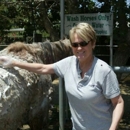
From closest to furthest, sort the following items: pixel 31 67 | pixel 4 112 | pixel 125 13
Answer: pixel 31 67, pixel 4 112, pixel 125 13

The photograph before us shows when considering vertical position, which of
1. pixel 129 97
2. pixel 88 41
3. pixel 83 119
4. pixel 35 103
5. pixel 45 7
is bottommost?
pixel 129 97

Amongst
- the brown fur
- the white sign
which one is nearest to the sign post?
the white sign

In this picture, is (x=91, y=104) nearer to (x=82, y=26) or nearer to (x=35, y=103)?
(x=82, y=26)

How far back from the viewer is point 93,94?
2115mm

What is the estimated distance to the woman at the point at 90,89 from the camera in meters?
2.11

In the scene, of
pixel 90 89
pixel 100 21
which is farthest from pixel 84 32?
pixel 100 21

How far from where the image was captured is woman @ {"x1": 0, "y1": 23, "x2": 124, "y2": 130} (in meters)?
2.11

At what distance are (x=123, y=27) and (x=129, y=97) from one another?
1867 mm

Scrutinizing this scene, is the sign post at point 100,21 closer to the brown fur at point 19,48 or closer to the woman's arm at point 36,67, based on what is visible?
the brown fur at point 19,48

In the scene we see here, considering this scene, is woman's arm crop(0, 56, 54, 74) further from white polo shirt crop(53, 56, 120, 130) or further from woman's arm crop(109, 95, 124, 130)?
woman's arm crop(109, 95, 124, 130)

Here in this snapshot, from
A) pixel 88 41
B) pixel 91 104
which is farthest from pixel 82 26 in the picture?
pixel 91 104

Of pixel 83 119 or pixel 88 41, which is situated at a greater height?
pixel 88 41

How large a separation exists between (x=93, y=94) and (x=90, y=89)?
0.13ft

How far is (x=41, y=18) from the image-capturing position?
6750 millimetres
